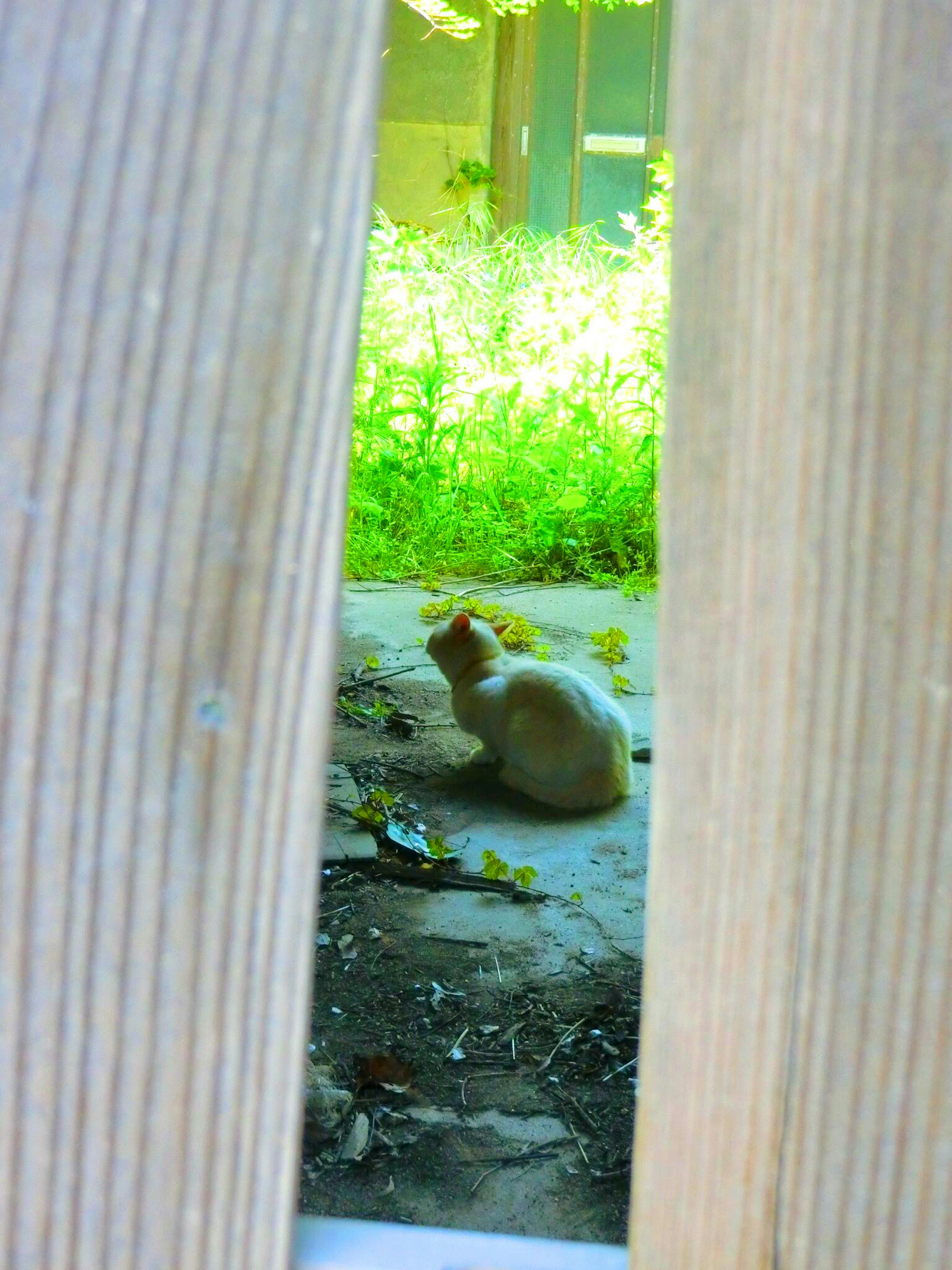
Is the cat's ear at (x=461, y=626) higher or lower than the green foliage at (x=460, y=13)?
lower

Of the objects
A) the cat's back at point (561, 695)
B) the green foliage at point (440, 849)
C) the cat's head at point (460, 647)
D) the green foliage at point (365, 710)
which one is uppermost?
the cat's head at point (460, 647)

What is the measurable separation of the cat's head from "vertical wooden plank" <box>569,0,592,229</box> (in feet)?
20.7

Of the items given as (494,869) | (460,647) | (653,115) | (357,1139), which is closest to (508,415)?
(460,647)

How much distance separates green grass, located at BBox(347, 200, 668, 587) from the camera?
6227mm

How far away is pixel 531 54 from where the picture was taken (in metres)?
9.07

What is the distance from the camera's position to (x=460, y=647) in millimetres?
3941

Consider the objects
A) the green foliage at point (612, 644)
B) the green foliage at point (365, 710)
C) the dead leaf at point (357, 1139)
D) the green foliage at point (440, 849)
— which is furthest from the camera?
the green foliage at point (612, 644)

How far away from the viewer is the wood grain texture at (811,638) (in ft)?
1.40

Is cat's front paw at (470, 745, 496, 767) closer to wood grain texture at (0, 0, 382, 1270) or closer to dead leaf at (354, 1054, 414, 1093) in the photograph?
dead leaf at (354, 1054, 414, 1093)

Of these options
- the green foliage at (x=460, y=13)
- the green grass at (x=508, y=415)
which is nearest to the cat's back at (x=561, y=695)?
the green foliage at (x=460, y=13)

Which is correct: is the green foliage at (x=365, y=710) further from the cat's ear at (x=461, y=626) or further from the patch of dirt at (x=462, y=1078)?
the patch of dirt at (x=462, y=1078)

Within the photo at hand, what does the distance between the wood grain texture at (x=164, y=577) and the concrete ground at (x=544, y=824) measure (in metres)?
2.05

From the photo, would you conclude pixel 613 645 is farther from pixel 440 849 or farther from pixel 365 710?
pixel 440 849

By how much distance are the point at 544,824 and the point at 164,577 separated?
3039 millimetres
